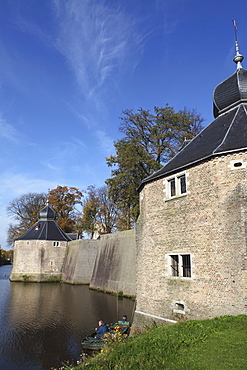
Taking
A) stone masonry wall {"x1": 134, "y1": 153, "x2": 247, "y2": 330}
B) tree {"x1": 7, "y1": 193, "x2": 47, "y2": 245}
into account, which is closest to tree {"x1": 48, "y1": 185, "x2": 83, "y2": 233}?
tree {"x1": 7, "y1": 193, "x2": 47, "y2": 245}

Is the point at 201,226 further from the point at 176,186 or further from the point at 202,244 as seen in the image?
the point at 176,186

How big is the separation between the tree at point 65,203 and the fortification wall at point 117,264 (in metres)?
17.8

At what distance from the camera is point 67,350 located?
12172 mm

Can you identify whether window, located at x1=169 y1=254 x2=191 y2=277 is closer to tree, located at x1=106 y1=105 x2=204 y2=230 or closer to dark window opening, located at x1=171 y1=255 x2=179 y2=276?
dark window opening, located at x1=171 y1=255 x2=179 y2=276

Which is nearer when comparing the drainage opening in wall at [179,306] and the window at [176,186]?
the drainage opening in wall at [179,306]

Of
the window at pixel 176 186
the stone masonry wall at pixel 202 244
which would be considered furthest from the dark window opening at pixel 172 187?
the stone masonry wall at pixel 202 244

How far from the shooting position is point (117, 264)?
89.9 ft

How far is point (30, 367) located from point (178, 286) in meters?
6.23

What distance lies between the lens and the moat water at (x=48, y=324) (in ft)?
37.7

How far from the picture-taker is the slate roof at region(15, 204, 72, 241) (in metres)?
40.4

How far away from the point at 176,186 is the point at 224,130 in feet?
9.96

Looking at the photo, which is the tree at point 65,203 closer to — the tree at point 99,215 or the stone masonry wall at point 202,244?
the tree at point 99,215

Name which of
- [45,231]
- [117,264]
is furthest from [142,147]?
[45,231]

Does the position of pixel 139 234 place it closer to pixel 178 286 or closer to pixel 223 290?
pixel 178 286
